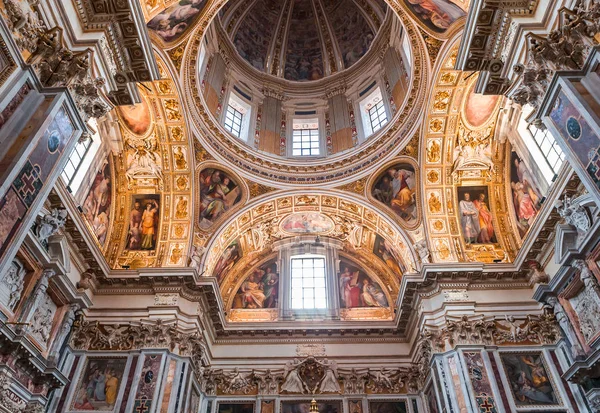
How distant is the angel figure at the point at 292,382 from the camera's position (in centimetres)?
1648

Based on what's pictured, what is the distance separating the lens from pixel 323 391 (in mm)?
16484

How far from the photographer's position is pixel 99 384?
45.1 ft

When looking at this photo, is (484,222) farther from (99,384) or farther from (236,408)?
(99,384)

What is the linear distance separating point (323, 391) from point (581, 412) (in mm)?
7944

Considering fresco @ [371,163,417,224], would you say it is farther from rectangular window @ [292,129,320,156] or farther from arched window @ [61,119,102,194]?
arched window @ [61,119,102,194]

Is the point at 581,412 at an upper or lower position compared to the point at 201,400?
lower

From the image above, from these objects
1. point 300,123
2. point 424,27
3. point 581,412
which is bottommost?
point 581,412

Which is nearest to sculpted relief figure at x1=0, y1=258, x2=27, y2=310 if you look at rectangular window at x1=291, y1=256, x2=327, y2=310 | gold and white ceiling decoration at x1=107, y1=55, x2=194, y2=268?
gold and white ceiling decoration at x1=107, y1=55, x2=194, y2=268

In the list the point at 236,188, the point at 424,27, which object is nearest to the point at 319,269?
the point at 236,188

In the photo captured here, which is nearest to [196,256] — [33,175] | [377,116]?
[33,175]

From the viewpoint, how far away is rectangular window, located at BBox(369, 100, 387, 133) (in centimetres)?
1967

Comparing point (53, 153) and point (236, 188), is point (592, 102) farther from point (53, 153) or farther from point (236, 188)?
point (236, 188)

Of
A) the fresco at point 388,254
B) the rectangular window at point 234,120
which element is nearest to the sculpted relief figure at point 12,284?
the rectangular window at point 234,120

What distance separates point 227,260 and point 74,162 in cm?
732
